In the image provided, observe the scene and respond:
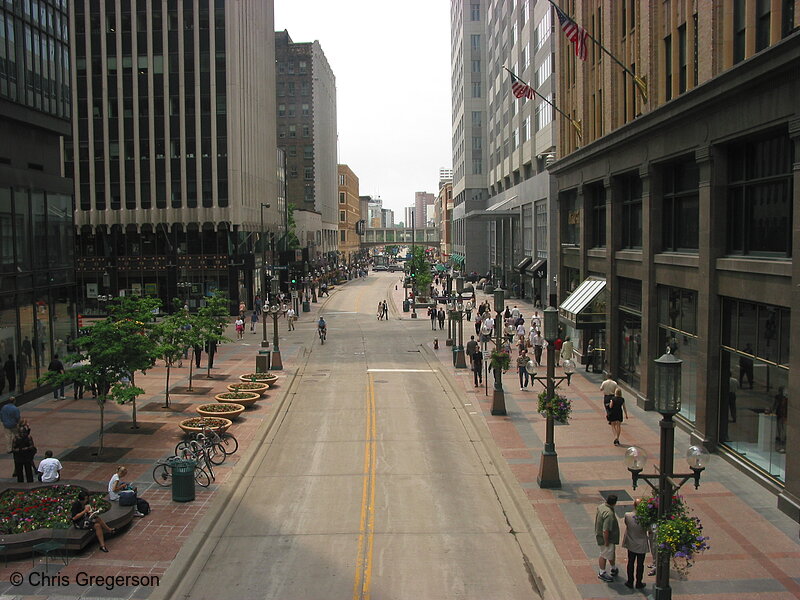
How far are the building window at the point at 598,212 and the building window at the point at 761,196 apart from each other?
13.7 meters

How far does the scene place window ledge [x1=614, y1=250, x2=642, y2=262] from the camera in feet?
94.0

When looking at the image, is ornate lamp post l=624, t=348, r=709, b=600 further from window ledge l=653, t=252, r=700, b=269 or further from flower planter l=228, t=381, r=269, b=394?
flower planter l=228, t=381, r=269, b=394

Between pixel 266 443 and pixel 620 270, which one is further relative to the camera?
pixel 620 270

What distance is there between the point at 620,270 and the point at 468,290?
5247 centimetres

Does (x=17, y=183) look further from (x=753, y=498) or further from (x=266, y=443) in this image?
(x=753, y=498)

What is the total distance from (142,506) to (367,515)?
4.89 m

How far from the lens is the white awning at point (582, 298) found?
108 ft

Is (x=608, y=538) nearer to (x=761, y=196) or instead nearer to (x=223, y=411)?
(x=761, y=196)

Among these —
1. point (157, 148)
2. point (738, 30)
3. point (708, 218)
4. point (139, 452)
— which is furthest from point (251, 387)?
point (157, 148)

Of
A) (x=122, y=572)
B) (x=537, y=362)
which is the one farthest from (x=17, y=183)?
(x=537, y=362)

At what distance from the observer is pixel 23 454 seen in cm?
1852

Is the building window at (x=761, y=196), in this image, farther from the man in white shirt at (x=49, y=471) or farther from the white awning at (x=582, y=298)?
the man in white shirt at (x=49, y=471)

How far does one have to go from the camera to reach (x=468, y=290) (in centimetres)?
8331

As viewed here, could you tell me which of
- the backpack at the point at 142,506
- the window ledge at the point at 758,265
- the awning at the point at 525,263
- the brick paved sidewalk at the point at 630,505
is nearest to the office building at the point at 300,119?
the awning at the point at 525,263
